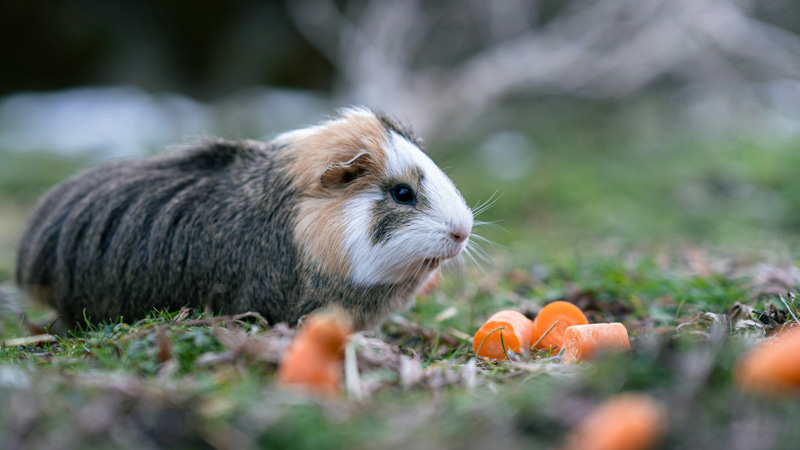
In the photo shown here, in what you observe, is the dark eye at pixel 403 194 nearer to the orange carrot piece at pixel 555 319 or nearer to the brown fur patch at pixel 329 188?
the brown fur patch at pixel 329 188

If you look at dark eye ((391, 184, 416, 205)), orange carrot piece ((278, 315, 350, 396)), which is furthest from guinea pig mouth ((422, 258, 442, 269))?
orange carrot piece ((278, 315, 350, 396))

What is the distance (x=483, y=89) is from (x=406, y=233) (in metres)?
8.91

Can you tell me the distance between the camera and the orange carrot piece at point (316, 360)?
69.3 inches

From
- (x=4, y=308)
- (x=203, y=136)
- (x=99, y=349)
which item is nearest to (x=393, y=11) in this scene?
(x=203, y=136)

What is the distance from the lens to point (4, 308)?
376 cm

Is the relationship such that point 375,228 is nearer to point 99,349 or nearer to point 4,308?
point 99,349

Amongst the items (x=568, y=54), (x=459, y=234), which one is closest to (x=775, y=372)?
(x=459, y=234)

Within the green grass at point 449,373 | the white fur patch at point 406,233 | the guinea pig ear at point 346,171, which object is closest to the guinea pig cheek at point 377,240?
the white fur patch at point 406,233

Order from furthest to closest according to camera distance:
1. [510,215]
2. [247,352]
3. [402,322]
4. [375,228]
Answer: [510,215]
[402,322]
[375,228]
[247,352]

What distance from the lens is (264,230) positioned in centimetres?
315

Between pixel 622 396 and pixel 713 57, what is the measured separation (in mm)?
11699

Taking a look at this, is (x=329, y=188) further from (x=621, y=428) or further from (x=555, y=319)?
(x=621, y=428)

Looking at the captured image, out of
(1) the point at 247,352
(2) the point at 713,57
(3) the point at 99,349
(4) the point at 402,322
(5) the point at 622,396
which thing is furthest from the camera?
(2) the point at 713,57

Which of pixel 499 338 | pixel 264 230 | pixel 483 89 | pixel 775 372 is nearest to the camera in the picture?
pixel 775 372
